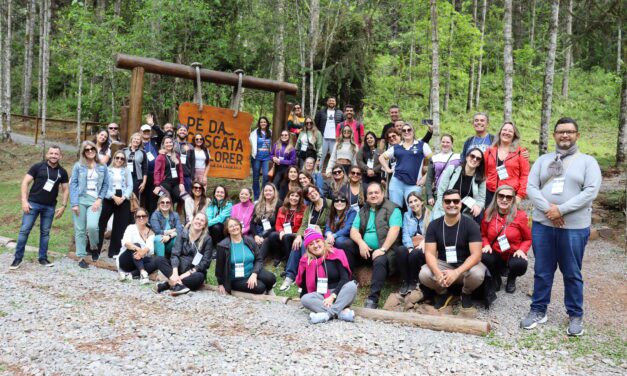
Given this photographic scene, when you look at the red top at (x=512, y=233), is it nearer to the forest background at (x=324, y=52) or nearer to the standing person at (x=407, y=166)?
the standing person at (x=407, y=166)

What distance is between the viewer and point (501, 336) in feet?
16.4

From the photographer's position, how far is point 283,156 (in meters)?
9.70

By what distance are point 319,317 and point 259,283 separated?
141 cm

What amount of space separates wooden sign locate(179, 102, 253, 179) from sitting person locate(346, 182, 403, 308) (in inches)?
151

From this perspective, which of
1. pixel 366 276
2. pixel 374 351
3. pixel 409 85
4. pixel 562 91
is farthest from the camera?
pixel 562 91

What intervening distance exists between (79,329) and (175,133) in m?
5.48

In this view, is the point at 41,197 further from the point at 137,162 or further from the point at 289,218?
the point at 289,218

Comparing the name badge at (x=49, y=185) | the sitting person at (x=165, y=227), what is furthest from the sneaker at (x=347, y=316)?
the name badge at (x=49, y=185)

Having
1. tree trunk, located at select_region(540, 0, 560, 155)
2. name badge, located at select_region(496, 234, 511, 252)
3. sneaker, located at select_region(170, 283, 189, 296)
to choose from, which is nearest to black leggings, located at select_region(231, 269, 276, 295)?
sneaker, located at select_region(170, 283, 189, 296)

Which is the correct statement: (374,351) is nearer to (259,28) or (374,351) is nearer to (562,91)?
(259,28)

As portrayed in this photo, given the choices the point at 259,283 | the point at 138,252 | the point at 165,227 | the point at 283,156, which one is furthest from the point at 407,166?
the point at 138,252

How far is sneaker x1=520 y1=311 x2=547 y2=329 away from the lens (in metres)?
5.19

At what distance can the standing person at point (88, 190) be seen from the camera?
25.6 ft

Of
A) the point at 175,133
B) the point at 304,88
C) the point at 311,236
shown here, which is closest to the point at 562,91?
the point at 304,88
